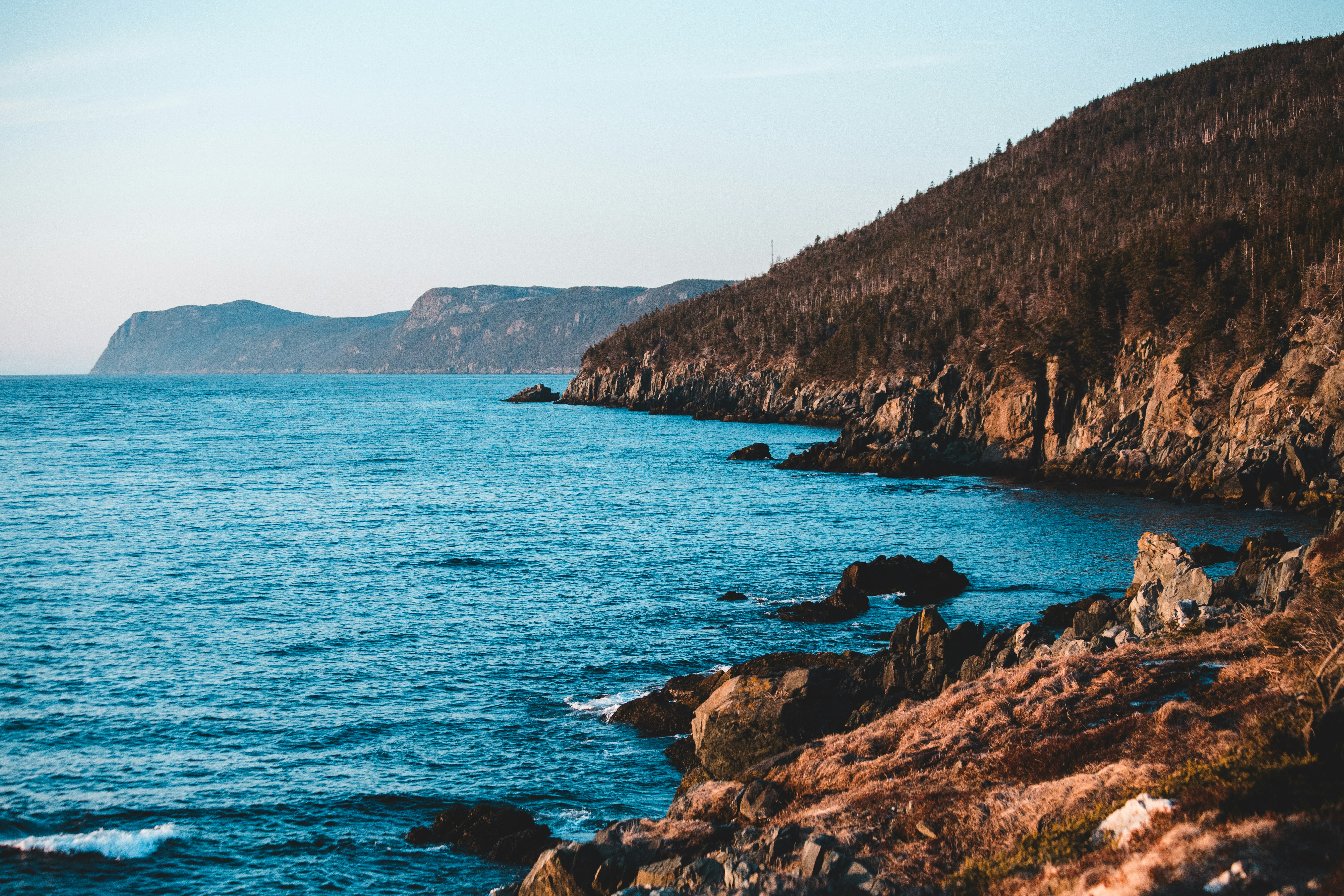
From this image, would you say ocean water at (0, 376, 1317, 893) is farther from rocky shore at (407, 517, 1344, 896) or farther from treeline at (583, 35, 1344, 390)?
treeline at (583, 35, 1344, 390)

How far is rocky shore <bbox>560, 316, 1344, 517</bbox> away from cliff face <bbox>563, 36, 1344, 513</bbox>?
159mm

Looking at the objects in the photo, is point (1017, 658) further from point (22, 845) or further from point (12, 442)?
point (12, 442)

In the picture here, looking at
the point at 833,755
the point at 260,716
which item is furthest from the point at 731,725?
the point at 260,716

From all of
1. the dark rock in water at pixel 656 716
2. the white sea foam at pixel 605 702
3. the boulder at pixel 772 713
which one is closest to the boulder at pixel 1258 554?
the boulder at pixel 772 713

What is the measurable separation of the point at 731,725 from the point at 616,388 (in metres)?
174

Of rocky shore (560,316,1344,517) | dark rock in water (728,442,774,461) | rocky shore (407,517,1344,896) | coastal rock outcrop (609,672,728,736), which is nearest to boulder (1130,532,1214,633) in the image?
rocky shore (407,517,1344,896)

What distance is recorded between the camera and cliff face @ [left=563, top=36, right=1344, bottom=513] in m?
62.0

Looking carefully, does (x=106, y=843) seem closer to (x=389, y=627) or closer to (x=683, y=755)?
(x=683, y=755)

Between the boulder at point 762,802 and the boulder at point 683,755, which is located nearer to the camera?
the boulder at point 762,802

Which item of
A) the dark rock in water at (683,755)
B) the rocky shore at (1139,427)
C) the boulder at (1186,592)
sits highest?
the rocky shore at (1139,427)

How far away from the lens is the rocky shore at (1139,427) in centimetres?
5538

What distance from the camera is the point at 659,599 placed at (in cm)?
3869

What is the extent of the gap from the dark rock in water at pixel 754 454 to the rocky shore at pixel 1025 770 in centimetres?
6507

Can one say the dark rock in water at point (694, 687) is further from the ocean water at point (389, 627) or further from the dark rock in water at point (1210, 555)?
the dark rock in water at point (1210, 555)
